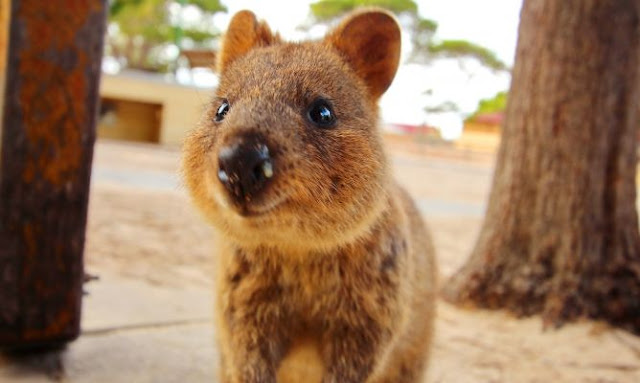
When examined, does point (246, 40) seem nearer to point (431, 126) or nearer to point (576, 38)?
point (576, 38)

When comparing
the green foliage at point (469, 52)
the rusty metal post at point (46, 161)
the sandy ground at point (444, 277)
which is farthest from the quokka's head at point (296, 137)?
the green foliage at point (469, 52)

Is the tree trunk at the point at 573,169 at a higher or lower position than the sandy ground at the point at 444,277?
higher

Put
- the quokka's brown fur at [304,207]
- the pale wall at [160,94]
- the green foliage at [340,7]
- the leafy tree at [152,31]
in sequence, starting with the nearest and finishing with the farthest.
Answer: the quokka's brown fur at [304,207] → the pale wall at [160,94] → the green foliage at [340,7] → the leafy tree at [152,31]

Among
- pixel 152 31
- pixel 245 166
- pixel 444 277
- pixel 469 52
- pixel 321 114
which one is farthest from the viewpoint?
pixel 469 52

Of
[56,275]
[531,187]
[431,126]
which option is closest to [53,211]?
[56,275]

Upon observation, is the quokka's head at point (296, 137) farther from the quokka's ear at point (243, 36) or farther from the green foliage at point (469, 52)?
the green foliage at point (469, 52)

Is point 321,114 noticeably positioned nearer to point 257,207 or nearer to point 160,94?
point 257,207

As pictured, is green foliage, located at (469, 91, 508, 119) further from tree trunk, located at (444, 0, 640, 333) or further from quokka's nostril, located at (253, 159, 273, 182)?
quokka's nostril, located at (253, 159, 273, 182)

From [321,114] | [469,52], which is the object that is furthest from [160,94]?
[469,52]
